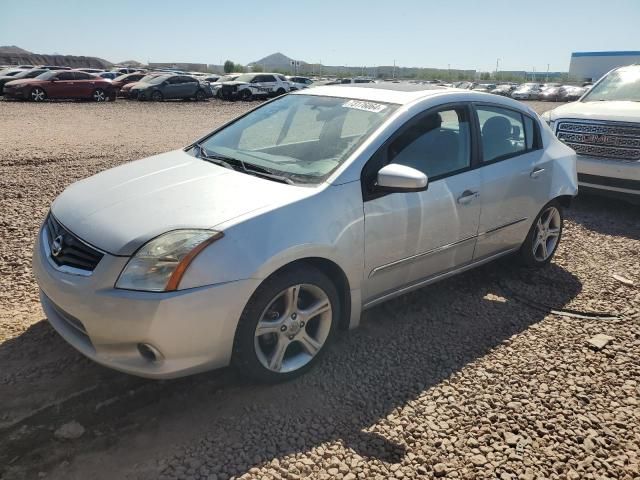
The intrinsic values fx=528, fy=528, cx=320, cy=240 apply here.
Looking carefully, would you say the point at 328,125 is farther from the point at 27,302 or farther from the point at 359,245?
the point at 27,302

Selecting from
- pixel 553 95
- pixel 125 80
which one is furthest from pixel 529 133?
pixel 553 95

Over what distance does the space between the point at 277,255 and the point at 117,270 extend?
794mm

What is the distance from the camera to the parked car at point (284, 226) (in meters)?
2.62

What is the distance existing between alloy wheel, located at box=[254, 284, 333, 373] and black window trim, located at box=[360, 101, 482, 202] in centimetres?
69

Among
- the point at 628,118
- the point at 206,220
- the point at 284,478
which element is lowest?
the point at 284,478

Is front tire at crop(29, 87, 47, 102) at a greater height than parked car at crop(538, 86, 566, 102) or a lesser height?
lesser

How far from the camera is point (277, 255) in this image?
2.75 metres

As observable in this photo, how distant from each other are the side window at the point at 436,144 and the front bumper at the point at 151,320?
1463 millimetres

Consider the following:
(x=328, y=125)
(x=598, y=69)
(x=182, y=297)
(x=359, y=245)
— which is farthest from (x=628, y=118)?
(x=598, y=69)

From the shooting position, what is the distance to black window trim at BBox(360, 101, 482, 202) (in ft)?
10.5

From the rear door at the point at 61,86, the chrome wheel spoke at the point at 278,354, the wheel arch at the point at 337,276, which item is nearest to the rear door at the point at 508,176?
the wheel arch at the point at 337,276

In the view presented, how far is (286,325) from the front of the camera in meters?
2.97

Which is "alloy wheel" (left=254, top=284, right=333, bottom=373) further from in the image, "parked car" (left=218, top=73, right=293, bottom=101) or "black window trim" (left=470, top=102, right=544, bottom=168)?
"parked car" (left=218, top=73, right=293, bottom=101)

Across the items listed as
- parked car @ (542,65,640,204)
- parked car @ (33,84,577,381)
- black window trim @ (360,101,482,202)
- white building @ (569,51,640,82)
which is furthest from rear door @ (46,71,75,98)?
white building @ (569,51,640,82)
